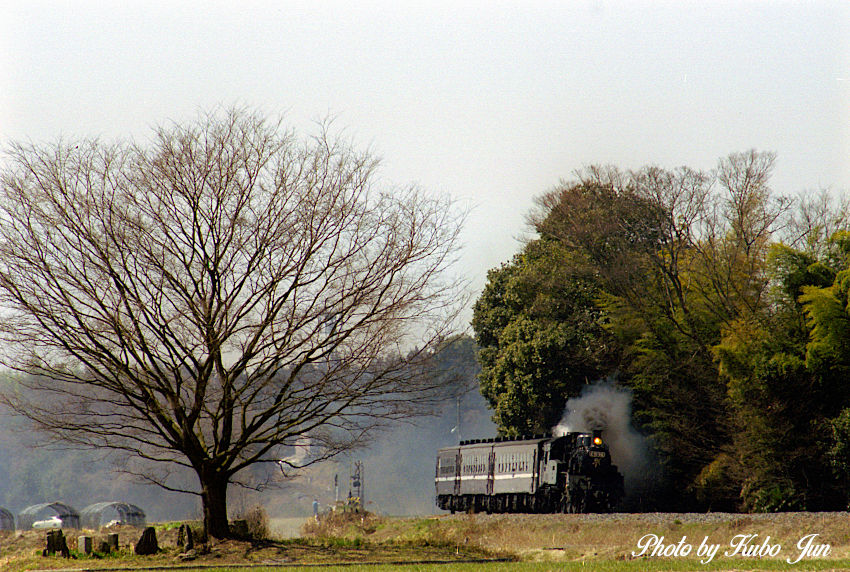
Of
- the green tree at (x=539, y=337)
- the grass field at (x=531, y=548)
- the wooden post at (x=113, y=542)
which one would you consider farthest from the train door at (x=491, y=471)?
the wooden post at (x=113, y=542)

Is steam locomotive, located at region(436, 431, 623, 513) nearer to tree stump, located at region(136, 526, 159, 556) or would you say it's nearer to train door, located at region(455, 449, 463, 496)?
train door, located at region(455, 449, 463, 496)

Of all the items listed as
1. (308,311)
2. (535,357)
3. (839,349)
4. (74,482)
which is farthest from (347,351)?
(74,482)

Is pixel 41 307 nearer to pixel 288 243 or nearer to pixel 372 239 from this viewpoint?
pixel 288 243

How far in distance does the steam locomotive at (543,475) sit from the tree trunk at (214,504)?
12437 millimetres

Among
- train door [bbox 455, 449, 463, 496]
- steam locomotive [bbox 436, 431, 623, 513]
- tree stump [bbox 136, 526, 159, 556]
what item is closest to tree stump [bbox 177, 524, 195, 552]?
tree stump [bbox 136, 526, 159, 556]

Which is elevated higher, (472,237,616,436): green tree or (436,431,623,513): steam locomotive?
(472,237,616,436): green tree

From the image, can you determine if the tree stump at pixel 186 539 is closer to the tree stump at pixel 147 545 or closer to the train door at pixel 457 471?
the tree stump at pixel 147 545

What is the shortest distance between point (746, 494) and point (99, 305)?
2270 cm

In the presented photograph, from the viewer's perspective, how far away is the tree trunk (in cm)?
2036

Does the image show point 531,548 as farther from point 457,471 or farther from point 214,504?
point 457,471

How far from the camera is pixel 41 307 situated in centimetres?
1883

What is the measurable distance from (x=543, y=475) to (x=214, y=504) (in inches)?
603

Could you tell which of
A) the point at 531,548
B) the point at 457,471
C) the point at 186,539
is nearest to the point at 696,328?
the point at 457,471

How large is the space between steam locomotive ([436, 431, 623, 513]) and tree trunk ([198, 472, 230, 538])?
12.4 m
